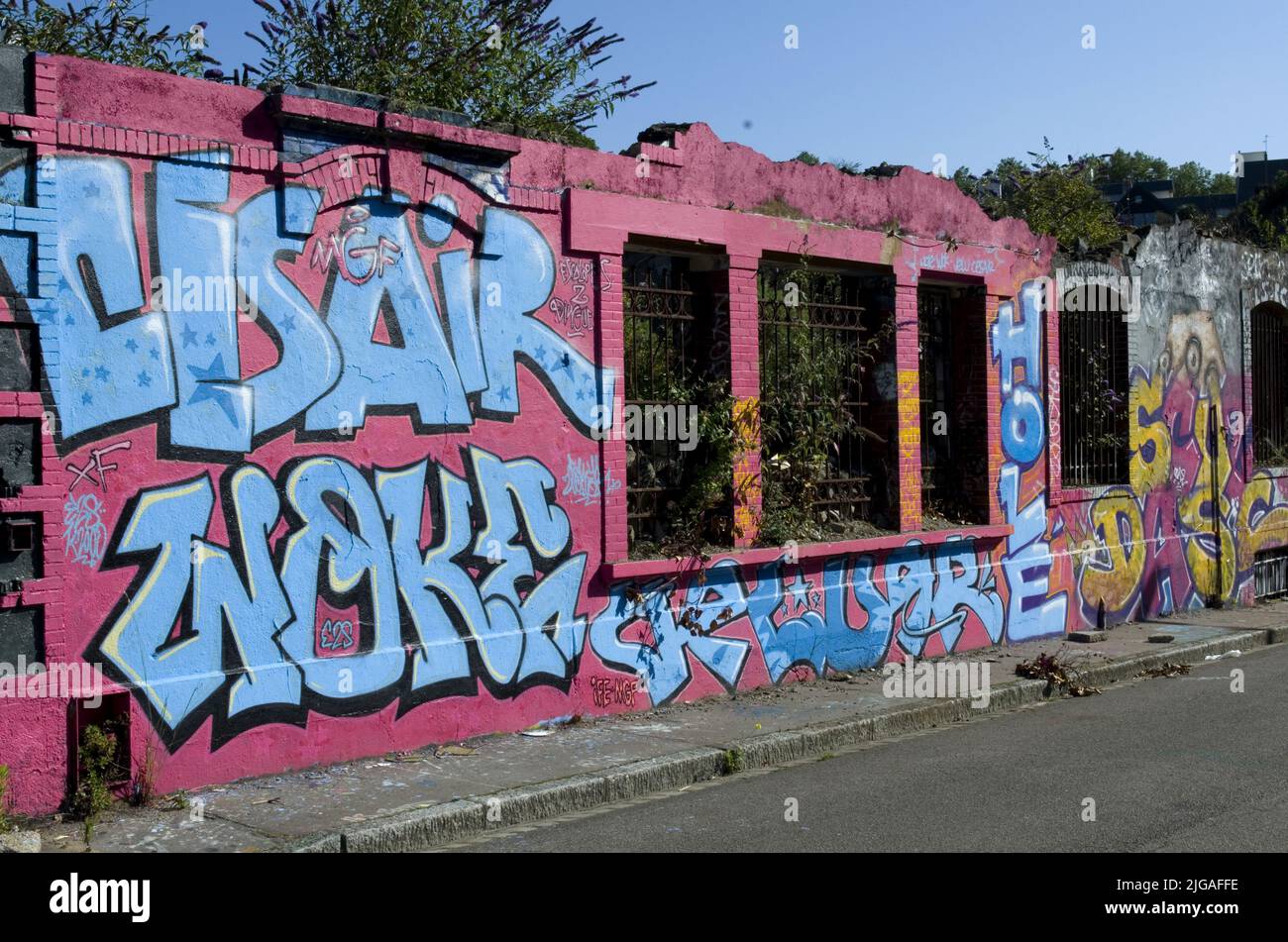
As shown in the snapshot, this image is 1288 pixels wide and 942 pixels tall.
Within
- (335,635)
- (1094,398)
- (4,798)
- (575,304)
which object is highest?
(575,304)

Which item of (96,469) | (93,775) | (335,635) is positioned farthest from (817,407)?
(93,775)

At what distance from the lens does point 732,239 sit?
10141mm

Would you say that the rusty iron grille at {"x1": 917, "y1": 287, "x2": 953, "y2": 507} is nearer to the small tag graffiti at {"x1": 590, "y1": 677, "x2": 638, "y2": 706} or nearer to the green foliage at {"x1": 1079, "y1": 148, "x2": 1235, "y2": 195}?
the small tag graffiti at {"x1": 590, "y1": 677, "x2": 638, "y2": 706}

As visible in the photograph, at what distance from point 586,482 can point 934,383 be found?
4914mm

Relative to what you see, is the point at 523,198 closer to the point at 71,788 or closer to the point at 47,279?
the point at 47,279

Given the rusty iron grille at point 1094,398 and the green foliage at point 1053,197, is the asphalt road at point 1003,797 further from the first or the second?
the green foliage at point 1053,197

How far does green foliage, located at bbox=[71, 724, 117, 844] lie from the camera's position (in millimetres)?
6527

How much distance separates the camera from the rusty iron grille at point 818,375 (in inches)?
426

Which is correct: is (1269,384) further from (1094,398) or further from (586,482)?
(586,482)

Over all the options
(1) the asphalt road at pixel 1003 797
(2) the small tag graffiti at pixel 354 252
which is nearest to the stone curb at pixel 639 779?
(1) the asphalt road at pixel 1003 797

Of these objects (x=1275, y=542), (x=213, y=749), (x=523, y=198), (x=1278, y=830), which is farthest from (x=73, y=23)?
(x=1275, y=542)

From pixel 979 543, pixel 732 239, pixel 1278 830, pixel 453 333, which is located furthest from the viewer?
pixel 979 543

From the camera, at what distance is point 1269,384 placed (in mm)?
17266

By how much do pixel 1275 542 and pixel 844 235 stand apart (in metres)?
9.19
